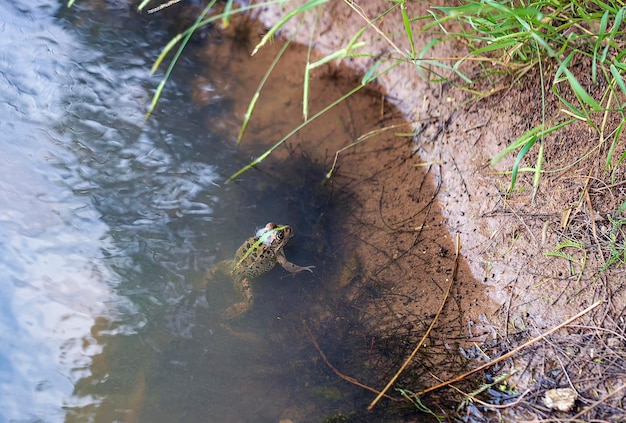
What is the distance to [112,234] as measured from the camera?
438cm

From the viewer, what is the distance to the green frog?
4.29 meters

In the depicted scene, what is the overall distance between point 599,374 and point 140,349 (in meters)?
3.37

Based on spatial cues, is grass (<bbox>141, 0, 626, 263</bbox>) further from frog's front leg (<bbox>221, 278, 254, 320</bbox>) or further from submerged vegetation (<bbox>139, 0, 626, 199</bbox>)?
frog's front leg (<bbox>221, 278, 254, 320</bbox>)

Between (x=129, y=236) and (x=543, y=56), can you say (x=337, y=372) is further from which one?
(x=543, y=56)

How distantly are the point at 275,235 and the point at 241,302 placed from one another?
0.66 metres

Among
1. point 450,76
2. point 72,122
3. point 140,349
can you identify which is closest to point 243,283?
point 140,349

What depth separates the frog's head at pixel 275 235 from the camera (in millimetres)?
4316

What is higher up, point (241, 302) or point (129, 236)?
point (129, 236)

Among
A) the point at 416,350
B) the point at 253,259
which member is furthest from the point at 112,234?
the point at 416,350

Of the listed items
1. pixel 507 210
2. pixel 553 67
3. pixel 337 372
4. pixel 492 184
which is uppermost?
pixel 553 67

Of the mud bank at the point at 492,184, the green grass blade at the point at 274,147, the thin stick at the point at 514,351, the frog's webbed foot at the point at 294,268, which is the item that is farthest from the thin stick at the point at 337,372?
the green grass blade at the point at 274,147

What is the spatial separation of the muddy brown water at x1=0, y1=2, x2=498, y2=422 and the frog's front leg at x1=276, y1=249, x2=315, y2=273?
11cm

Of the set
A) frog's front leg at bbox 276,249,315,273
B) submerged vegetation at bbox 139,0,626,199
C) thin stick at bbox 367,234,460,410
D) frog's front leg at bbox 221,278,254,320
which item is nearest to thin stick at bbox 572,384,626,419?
thin stick at bbox 367,234,460,410

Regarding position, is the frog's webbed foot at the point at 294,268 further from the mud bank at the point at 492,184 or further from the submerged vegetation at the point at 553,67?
the mud bank at the point at 492,184
